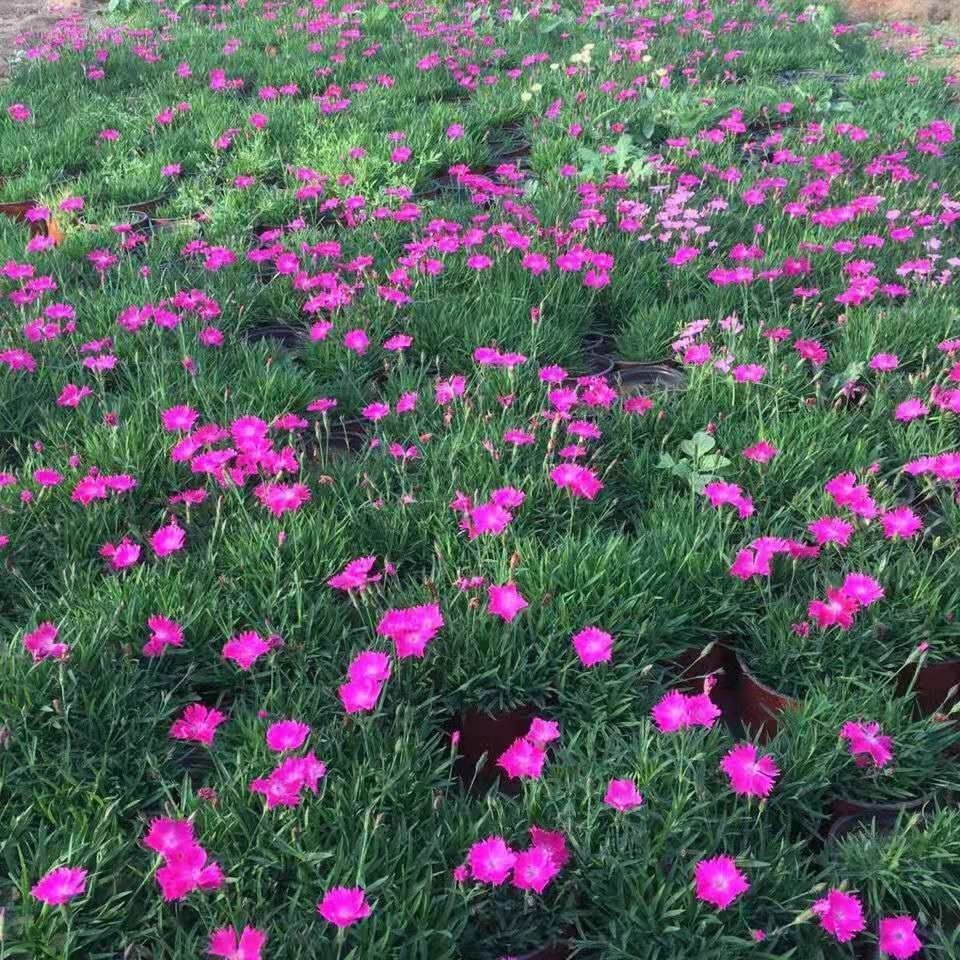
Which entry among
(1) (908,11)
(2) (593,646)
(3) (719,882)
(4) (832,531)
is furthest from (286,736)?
(1) (908,11)

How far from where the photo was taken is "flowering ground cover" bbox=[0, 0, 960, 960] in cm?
146

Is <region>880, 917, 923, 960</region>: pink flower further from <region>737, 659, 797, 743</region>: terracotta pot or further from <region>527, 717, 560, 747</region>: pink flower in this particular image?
<region>527, 717, 560, 747</region>: pink flower

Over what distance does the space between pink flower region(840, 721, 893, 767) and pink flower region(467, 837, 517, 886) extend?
2.09 feet

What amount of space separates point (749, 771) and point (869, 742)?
248 millimetres

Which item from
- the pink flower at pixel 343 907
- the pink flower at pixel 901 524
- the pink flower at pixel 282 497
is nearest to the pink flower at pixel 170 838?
the pink flower at pixel 343 907

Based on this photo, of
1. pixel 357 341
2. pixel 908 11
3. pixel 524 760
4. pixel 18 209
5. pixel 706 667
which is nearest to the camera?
pixel 524 760

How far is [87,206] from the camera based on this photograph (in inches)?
164

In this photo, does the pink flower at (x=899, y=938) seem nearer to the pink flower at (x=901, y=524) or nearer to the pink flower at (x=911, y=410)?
the pink flower at (x=901, y=524)

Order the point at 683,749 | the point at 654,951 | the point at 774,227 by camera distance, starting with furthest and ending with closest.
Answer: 1. the point at 774,227
2. the point at 683,749
3. the point at 654,951

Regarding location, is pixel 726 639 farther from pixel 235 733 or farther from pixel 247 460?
pixel 247 460

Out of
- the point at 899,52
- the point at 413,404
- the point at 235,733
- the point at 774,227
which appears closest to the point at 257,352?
the point at 413,404

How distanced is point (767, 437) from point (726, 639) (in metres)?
0.65

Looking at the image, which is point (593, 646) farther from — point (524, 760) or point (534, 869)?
point (534, 869)

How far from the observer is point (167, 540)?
6.80ft
